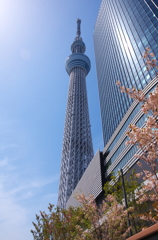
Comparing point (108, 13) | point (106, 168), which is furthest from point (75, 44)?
point (106, 168)

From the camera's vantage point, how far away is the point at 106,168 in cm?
4278

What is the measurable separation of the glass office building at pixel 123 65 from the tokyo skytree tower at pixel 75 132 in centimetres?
2193

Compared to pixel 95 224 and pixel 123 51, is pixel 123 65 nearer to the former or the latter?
pixel 123 51

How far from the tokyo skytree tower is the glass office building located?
21.9 m

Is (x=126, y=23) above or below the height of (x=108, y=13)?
below

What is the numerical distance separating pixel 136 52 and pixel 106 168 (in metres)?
29.6

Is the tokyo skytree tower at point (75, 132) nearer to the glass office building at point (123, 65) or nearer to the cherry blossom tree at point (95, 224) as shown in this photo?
the glass office building at point (123, 65)

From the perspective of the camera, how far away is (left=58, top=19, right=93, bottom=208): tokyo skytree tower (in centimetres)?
7588

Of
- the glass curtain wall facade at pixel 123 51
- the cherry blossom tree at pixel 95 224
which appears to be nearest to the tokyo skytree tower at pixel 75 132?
the glass curtain wall facade at pixel 123 51

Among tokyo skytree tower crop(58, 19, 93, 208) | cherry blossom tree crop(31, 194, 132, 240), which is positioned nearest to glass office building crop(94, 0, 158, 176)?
cherry blossom tree crop(31, 194, 132, 240)

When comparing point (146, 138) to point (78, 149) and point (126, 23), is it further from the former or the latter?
point (78, 149)

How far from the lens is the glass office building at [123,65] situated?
38.0m

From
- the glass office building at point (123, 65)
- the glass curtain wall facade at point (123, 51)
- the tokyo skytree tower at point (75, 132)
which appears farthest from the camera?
the tokyo skytree tower at point (75, 132)

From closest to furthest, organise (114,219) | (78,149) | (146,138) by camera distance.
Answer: (146,138) → (114,219) → (78,149)
